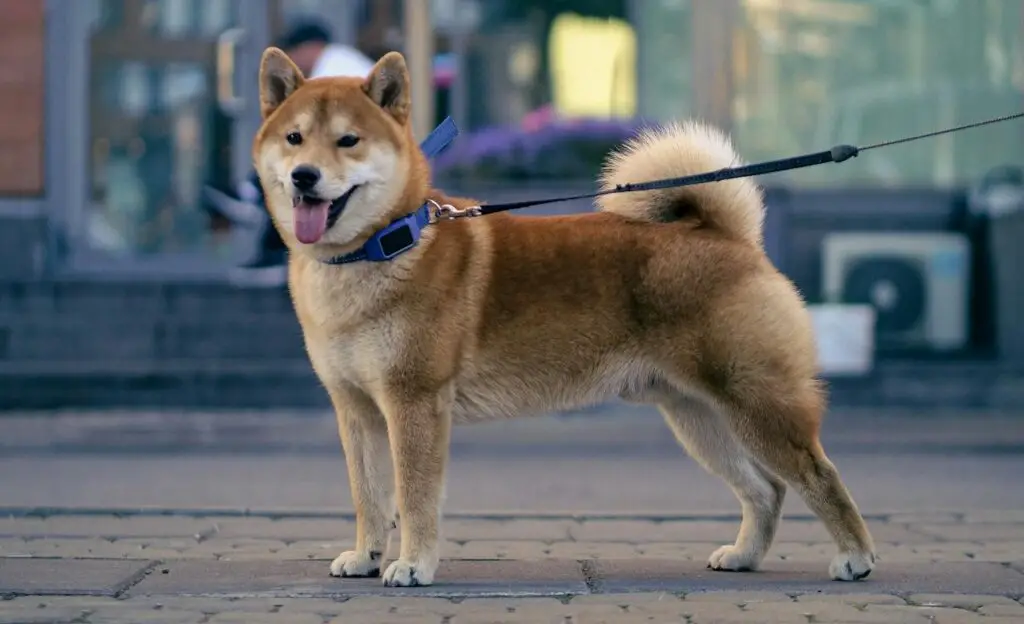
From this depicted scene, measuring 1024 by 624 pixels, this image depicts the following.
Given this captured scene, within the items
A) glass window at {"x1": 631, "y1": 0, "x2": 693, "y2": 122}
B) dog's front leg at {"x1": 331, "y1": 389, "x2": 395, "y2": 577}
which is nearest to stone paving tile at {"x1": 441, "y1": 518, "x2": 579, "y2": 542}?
dog's front leg at {"x1": 331, "y1": 389, "x2": 395, "y2": 577}

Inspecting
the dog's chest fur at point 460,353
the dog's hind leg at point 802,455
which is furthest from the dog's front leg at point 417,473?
the dog's hind leg at point 802,455

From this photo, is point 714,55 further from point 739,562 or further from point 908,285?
point 739,562

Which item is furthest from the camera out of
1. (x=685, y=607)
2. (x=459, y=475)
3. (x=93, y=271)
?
(x=93, y=271)

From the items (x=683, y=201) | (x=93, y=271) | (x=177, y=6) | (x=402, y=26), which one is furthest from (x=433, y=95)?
(x=683, y=201)

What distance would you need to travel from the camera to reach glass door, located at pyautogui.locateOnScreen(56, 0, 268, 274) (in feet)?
45.1

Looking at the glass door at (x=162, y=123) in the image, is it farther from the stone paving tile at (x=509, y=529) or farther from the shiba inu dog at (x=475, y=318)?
the shiba inu dog at (x=475, y=318)

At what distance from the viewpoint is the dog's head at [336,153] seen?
5320mm

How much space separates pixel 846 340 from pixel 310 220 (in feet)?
26.3

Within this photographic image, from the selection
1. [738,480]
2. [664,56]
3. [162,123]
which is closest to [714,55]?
[664,56]

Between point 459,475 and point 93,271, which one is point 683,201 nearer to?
point 459,475

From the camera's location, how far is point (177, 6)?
1398cm

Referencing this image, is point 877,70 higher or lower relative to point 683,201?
higher

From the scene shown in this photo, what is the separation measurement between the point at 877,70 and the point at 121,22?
6.61m

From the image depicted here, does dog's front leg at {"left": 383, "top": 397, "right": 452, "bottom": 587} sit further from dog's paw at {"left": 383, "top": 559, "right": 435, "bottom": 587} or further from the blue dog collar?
the blue dog collar
